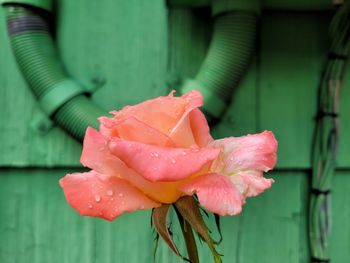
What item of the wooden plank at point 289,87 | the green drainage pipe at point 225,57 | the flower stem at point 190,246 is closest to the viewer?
the flower stem at point 190,246

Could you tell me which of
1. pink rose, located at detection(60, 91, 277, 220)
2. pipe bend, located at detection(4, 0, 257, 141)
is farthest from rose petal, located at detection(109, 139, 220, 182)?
pipe bend, located at detection(4, 0, 257, 141)

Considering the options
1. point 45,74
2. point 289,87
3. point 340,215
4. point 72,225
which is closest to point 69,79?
point 45,74

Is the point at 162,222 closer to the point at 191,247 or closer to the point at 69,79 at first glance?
the point at 191,247

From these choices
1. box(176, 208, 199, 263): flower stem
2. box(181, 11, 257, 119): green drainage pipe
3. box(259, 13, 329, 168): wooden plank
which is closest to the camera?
box(176, 208, 199, 263): flower stem

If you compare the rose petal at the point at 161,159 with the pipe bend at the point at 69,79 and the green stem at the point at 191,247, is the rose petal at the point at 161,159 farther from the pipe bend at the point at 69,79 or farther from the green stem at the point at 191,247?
the pipe bend at the point at 69,79

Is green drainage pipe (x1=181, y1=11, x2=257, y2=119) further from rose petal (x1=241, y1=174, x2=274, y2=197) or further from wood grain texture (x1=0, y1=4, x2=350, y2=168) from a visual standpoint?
rose petal (x1=241, y1=174, x2=274, y2=197)

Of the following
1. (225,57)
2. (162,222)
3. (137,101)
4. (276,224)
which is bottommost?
(276,224)

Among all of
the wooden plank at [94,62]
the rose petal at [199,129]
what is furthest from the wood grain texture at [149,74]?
the rose petal at [199,129]
